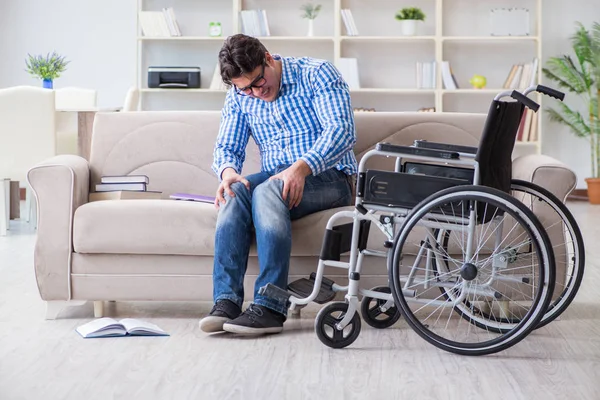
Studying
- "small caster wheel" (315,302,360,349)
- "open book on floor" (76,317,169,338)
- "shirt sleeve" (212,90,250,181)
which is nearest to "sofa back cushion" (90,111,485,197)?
"shirt sleeve" (212,90,250,181)

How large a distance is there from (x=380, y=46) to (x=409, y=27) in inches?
12.5

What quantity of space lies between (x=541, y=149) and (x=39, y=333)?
5.36 m

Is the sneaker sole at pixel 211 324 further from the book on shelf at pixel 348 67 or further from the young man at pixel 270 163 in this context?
the book on shelf at pixel 348 67

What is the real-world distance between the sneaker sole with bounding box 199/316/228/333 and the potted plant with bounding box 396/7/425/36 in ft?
15.6

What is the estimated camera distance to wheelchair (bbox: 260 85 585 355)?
2230 mm

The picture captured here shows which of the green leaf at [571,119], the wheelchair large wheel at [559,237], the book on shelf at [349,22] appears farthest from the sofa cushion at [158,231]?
the green leaf at [571,119]

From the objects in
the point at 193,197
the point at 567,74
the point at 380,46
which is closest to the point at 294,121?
the point at 193,197

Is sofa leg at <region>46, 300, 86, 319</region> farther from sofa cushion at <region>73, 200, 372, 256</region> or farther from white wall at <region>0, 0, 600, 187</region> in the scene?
white wall at <region>0, 0, 600, 187</region>

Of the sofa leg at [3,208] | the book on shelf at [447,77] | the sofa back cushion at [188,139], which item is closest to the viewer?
the sofa back cushion at [188,139]

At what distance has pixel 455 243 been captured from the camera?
8.76 ft

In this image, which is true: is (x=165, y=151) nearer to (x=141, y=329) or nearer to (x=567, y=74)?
(x=141, y=329)

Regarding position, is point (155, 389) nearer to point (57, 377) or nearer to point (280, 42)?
point (57, 377)

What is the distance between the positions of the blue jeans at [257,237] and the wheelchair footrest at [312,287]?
1.6 inches

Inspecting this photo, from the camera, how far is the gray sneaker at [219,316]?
2.46m
